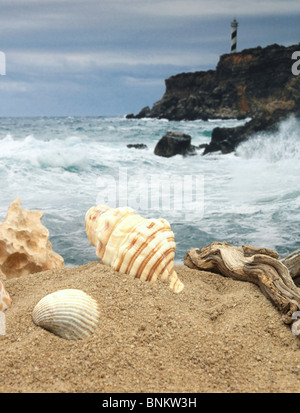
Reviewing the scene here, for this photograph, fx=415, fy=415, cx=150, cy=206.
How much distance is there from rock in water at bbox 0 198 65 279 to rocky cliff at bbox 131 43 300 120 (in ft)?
181

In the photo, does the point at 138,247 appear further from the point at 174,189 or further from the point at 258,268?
the point at 174,189

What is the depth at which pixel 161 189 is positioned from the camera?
39.4ft

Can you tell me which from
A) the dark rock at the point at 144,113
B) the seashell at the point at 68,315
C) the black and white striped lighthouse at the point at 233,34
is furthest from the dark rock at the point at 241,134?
the dark rock at the point at 144,113

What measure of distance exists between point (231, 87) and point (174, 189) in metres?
59.1

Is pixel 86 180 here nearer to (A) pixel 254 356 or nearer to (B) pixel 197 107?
(A) pixel 254 356

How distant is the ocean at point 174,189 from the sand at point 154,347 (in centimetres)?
284

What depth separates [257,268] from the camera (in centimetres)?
332

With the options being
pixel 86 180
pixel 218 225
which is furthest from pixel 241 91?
pixel 218 225

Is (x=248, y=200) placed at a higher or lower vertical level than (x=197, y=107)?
lower

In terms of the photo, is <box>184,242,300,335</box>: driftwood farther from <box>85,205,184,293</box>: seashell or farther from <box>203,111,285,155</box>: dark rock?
<box>203,111,285,155</box>: dark rock

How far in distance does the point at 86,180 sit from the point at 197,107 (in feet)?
192

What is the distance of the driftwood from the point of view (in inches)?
114

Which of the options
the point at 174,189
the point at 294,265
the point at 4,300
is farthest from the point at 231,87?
the point at 4,300

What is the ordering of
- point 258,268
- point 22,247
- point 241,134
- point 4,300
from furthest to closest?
point 241,134 < point 22,247 < point 258,268 < point 4,300
